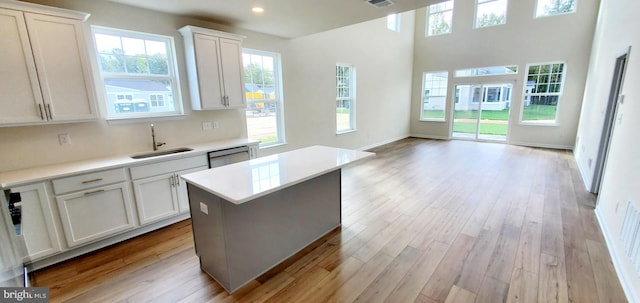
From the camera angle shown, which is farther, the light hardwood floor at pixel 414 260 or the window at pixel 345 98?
the window at pixel 345 98

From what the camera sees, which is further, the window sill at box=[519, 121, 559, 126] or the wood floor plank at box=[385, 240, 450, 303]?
the window sill at box=[519, 121, 559, 126]

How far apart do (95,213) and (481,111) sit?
29.2 ft

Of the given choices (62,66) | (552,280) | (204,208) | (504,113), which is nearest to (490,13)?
(504,113)

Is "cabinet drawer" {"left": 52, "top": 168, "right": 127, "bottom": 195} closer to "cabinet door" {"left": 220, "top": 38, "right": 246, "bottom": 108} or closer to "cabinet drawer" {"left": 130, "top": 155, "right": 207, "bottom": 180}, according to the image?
"cabinet drawer" {"left": 130, "top": 155, "right": 207, "bottom": 180}

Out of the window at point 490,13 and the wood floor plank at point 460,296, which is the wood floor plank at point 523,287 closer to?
the wood floor plank at point 460,296

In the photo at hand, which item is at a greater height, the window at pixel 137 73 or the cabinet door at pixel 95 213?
the window at pixel 137 73

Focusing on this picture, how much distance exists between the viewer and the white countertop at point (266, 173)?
1.79 meters

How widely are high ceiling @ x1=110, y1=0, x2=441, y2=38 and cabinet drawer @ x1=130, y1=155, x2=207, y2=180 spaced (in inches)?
69.1

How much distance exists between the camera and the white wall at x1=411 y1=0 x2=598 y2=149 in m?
6.44

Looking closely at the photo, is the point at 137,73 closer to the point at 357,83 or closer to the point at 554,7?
the point at 357,83

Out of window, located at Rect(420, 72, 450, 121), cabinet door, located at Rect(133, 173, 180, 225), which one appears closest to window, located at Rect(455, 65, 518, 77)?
window, located at Rect(420, 72, 450, 121)

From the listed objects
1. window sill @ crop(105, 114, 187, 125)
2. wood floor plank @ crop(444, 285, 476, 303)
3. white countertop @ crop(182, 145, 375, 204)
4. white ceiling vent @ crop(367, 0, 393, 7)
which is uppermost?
white ceiling vent @ crop(367, 0, 393, 7)

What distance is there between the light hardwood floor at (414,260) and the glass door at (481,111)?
169 inches

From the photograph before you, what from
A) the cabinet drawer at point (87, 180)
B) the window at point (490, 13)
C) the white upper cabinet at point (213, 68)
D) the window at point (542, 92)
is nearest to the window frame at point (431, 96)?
the window at point (490, 13)
